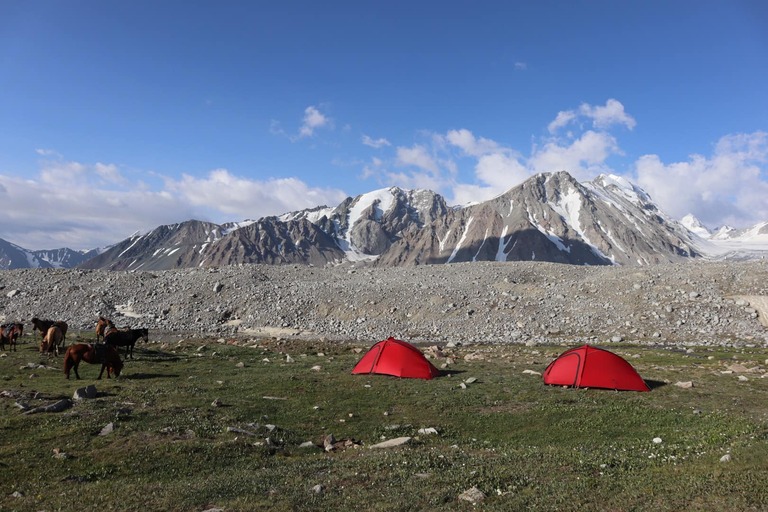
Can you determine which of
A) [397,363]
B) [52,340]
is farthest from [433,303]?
[52,340]

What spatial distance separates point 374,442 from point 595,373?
41.6ft

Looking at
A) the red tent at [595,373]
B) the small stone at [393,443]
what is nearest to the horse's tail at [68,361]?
the small stone at [393,443]

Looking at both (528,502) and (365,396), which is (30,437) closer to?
(365,396)

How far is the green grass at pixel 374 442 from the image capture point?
384 inches

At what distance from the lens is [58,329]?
2755cm

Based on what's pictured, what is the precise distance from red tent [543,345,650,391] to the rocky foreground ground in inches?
820

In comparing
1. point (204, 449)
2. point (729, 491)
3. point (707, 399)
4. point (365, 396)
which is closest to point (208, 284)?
point (365, 396)

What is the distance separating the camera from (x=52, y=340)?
27219 mm

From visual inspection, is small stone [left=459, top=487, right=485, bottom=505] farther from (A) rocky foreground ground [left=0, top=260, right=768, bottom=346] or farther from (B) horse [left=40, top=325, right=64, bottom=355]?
(A) rocky foreground ground [left=0, top=260, right=768, bottom=346]

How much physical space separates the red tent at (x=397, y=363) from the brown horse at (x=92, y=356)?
40.5 ft

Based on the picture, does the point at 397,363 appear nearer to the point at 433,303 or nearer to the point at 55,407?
the point at 55,407

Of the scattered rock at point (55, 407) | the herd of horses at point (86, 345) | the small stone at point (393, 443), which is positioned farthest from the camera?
the herd of horses at point (86, 345)

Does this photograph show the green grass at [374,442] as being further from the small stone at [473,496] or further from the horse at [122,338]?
the horse at [122,338]

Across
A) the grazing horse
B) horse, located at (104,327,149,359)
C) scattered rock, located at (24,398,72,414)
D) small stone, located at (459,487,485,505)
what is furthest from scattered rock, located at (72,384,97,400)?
→ the grazing horse
